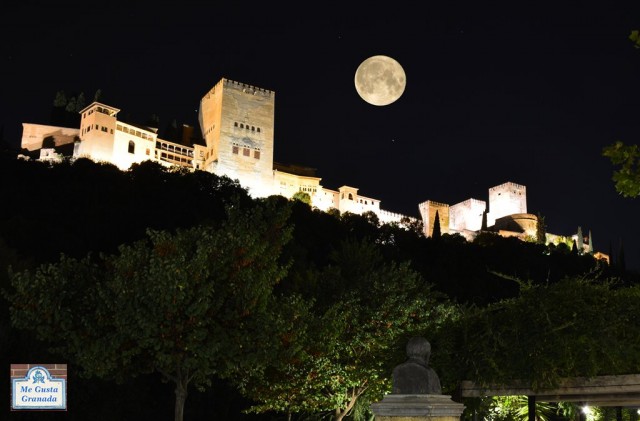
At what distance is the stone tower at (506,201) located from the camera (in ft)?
346

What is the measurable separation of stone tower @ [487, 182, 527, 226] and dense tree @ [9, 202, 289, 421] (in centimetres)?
9410

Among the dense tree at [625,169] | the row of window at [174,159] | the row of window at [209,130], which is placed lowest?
the dense tree at [625,169]

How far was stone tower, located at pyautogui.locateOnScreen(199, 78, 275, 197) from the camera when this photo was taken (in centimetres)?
7756

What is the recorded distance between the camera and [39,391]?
13.0 meters

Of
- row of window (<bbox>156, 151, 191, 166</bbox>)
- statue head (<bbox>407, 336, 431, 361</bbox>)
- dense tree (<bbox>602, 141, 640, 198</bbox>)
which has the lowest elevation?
statue head (<bbox>407, 336, 431, 361</bbox>)

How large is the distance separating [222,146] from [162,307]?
6460 centimetres

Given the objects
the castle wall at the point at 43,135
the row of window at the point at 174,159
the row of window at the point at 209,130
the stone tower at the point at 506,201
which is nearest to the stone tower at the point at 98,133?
the castle wall at the point at 43,135

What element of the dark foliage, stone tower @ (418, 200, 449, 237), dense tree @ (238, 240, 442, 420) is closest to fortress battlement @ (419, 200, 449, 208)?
stone tower @ (418, 200, 449, 237)

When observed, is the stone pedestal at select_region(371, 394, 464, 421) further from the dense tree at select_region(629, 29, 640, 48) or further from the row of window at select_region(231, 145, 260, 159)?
the row of window at select_region(231, 145, 260, 159)

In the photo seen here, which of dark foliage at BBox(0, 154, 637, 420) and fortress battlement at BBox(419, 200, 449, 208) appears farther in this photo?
fortress battlement at BBox(419, 200, 449, 208)

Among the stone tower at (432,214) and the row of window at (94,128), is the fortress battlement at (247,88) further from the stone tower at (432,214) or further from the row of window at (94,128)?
the stone tower at (432,214)

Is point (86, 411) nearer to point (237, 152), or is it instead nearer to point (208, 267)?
point (208, 267)

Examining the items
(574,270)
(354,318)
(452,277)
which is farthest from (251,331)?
(574,270)

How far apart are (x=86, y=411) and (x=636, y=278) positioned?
6008 centimetres
